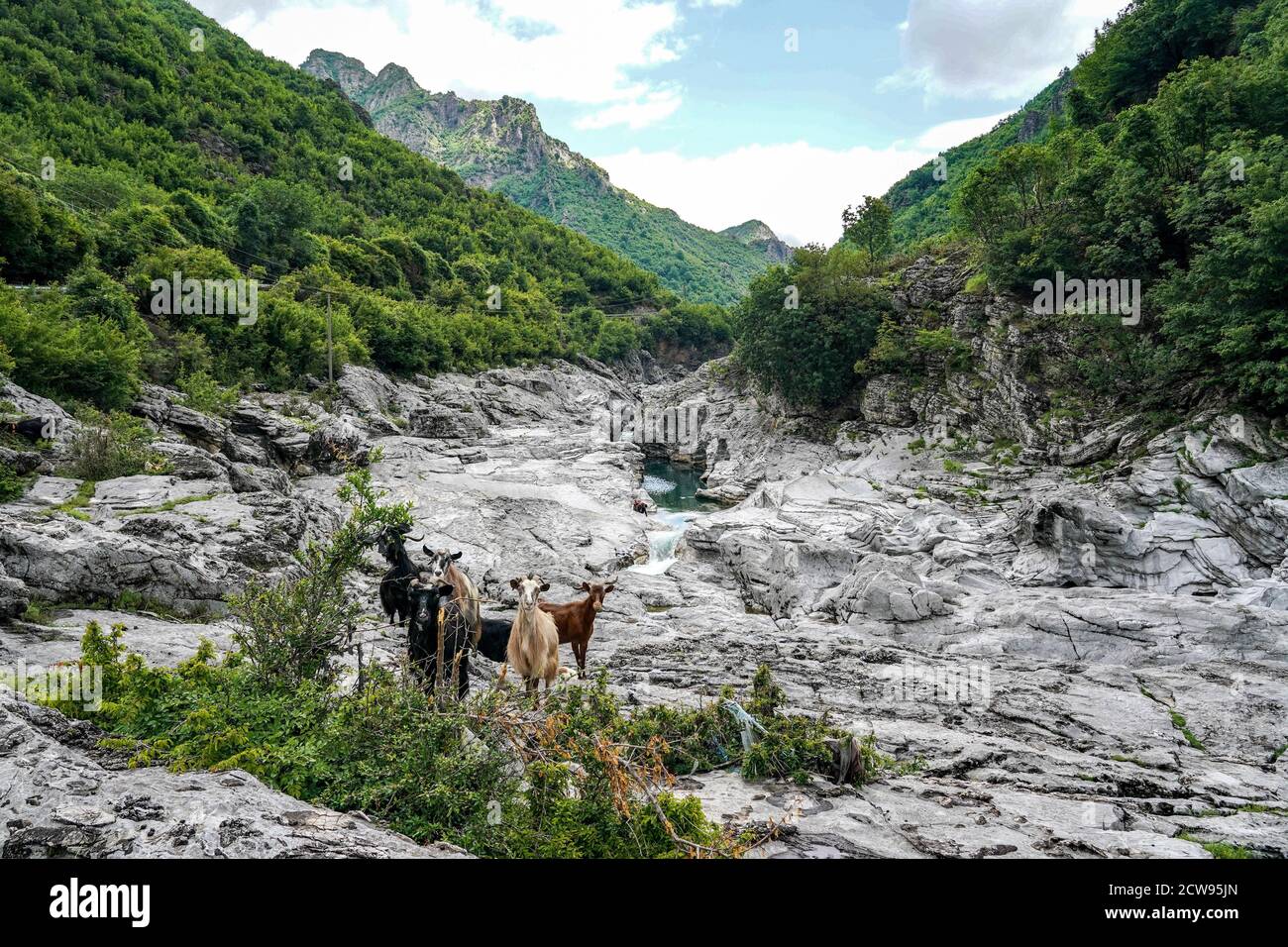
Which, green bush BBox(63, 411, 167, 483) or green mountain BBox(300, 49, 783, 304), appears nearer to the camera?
green bush BBox(63, 411, 167, 483)

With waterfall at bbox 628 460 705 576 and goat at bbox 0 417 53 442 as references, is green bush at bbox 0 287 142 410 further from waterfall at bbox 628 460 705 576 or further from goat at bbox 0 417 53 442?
waterfall at bbox 628 460 705 576

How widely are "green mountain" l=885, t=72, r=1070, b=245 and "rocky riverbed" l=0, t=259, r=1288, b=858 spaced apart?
4059 cm

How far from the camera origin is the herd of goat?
23.9ft

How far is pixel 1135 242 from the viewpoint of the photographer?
2058 centimetres

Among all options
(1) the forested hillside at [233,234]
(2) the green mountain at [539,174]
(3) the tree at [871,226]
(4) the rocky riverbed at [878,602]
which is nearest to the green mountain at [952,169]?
(3) the tree at [871,226]

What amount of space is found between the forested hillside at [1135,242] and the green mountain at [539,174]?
87.5 meters

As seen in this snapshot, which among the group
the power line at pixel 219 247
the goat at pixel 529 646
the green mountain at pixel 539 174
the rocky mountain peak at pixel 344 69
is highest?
the rocky mountain peak at pixel 344 69

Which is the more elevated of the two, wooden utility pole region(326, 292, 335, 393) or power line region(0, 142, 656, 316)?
power line region(0, 142, 656, 316)

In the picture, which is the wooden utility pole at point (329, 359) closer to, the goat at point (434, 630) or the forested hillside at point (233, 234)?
the forested hillside at point (233, 234)

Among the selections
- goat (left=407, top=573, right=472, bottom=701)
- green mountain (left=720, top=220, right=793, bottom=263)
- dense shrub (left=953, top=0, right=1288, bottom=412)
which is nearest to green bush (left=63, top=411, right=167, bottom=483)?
goat (left=407, top=573, right=472, bottom=701)

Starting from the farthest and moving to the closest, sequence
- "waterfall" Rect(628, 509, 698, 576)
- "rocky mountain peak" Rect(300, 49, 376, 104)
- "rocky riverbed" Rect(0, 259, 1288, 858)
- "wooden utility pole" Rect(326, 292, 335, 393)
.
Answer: "rocky mountain peak" Rect(300, 49, 376, 104) < "wooden utility pole" Rect(326, 292, 335, 393) < "waterfall" Rect(628, 509, 698, 576) < "rocky riverbed" Rect(0, 259, 1288, 858)

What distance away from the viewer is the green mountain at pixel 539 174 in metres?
128

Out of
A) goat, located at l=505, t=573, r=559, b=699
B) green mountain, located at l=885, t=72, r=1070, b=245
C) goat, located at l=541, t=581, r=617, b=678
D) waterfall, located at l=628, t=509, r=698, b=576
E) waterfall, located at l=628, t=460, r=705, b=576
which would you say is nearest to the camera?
goat, located at l=505, t=573, r=559, b=699

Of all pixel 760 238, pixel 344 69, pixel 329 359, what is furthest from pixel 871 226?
pixel 344 69
